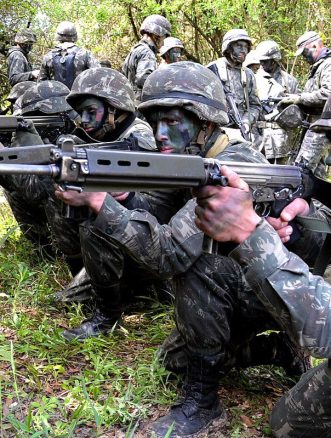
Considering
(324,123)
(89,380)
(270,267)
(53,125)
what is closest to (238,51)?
(53,125)

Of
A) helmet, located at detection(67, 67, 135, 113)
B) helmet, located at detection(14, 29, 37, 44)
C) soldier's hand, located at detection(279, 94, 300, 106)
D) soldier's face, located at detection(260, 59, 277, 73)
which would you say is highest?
helmet, located at detection(67, 67, 135, 113)

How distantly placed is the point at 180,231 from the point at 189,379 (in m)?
0.76

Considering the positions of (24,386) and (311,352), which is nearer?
(311,352)

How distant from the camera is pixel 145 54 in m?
9.45

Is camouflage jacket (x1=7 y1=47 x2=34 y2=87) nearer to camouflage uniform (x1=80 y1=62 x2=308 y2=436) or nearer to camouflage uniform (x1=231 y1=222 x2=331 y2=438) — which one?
camouflage uniform (x1=80 y1=62 x2=308 y2=436)

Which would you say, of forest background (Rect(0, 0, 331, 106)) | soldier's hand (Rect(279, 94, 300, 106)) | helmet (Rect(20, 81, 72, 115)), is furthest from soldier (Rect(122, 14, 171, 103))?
helmet (Rect(20, 81, 72, 115))

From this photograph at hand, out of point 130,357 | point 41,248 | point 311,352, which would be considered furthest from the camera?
point 41,248

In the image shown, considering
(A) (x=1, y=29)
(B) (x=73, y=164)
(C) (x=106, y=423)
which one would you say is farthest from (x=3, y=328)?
(A) (x=1, y=29)

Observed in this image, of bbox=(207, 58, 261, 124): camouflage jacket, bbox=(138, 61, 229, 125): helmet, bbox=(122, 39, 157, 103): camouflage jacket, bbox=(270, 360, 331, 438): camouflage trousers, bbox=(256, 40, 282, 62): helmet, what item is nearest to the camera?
bbox=(270, 360, 331, 438): camouflage trousers

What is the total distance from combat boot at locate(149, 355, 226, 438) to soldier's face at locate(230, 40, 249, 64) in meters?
6.69

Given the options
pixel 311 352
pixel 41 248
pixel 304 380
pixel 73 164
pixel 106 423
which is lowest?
pixel 41 248

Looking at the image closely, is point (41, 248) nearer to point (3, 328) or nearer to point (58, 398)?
point (3, 328)

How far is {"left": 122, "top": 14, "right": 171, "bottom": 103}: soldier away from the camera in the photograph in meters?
9.31

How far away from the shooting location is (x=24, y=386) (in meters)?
3.15
